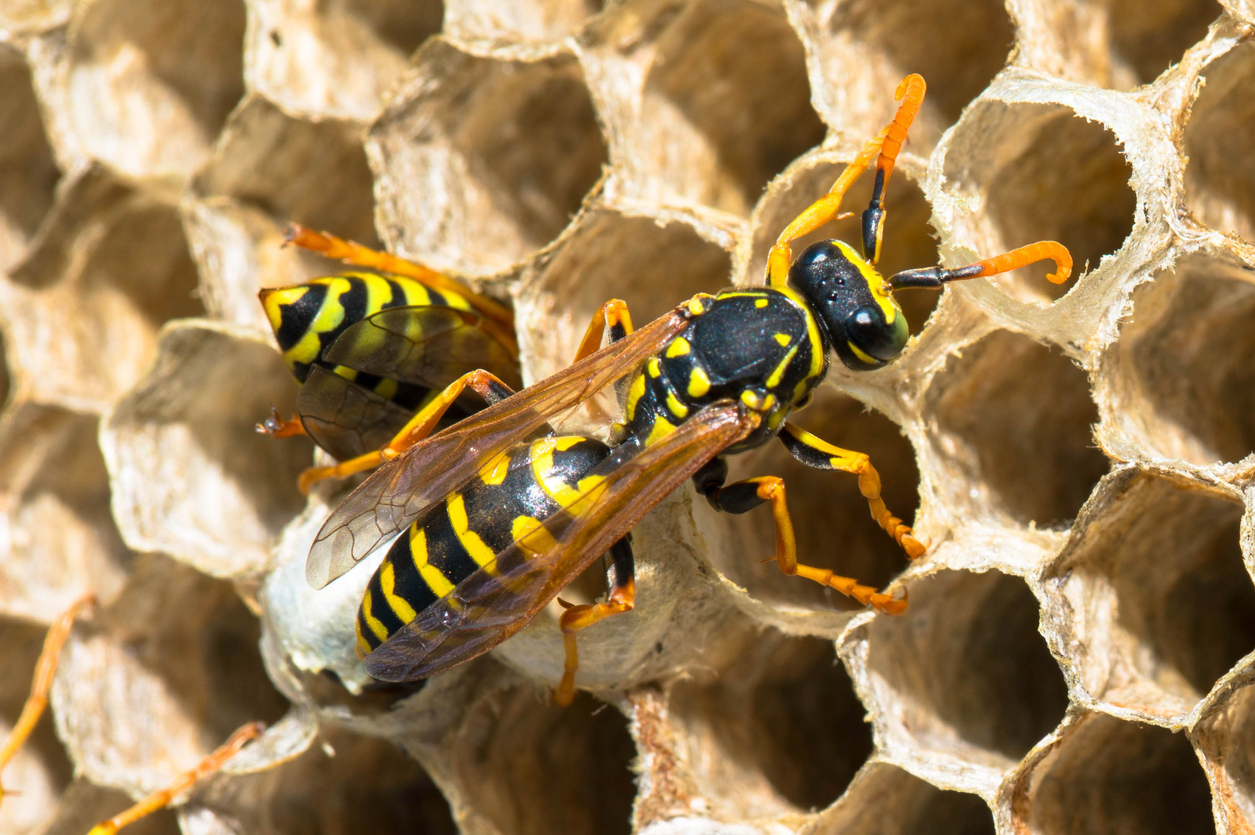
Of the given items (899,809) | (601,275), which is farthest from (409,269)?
(899,809)

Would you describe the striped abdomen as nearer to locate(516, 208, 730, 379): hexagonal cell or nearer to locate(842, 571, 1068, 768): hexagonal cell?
locate(516, 208, 730, 379): hexagonal cell

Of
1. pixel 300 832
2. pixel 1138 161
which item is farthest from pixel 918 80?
pixel 300 832

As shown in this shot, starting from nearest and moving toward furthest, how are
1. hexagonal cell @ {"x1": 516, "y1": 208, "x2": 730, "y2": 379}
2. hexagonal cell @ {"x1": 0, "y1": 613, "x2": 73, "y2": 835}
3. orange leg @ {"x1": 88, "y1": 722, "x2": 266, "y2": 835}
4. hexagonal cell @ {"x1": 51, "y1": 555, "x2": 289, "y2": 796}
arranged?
hexagonal cell @ {"x1": 516, "y1": 208, "x2": 730, "y2": 379}, orange leg @ {"x1": 88, "y1": 722, "x2": 266, "y2": 835}, hexagonal cell @ {"x1": 51, "y1": 555, "x2": 289, "y2": 796}, hexagonal cell @ {"x1": 0, "y1": 613, "x2": 73, "y2": 835}

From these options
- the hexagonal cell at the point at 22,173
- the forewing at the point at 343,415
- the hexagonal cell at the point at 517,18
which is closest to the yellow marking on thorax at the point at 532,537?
the forewing at the point at 343,415

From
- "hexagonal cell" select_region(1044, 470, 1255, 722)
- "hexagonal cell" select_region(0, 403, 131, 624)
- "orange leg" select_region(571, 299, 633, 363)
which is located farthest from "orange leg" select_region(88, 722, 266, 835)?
"hexagonal cell" select_region(1044, 470, 1255, 722)

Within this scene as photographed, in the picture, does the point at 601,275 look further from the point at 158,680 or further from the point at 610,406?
the point at 158,680

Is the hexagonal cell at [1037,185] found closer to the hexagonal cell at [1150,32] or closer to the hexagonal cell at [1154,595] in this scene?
the hexagonal cell at [1150,32]

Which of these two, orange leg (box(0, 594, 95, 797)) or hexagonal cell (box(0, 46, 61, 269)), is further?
hexagonal cell (box(0, 46, 61, 269))

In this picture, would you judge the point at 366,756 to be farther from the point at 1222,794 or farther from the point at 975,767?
the point at 1222,794
